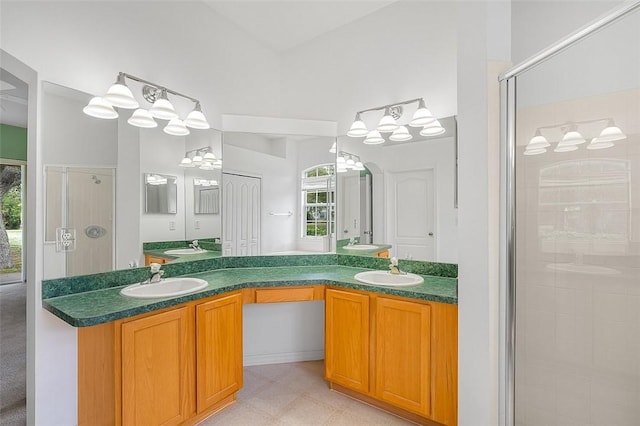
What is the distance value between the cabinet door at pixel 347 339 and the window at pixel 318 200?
2.28 ft

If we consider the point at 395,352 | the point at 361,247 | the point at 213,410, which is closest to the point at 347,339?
the point at 395,352

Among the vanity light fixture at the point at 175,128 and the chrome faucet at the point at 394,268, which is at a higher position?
the vanity light fixture at the point at 175,128

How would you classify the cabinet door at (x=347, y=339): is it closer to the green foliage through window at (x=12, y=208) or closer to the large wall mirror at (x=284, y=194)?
the large wall mirror at (x=284, y=194)

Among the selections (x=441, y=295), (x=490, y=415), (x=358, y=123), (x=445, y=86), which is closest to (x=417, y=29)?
(x=445, y=86)

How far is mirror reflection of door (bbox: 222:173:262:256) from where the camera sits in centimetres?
264

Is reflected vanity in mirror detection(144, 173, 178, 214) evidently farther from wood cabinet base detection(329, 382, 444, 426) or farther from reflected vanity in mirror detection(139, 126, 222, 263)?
wood cabinet base detection(329, 382, 444, 426)

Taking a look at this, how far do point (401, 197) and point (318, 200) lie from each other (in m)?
0.74

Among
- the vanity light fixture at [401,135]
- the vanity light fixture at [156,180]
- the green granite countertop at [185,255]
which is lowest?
the green granite countertop at [185,255]

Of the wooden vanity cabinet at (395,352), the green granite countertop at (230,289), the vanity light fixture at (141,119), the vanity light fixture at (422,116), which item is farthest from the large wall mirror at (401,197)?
the vanity light fixture at (141,119)

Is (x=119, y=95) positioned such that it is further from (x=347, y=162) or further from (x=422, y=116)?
(x=422, y=116)

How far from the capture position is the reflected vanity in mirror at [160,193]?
85.9 inches

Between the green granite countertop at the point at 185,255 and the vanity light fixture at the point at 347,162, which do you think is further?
the vanity light fixture at the point at 347,162

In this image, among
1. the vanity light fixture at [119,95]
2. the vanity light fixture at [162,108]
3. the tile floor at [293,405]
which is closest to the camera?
the vanity light fixture at [119,95]

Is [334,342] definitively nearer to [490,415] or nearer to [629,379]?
[490,415]
